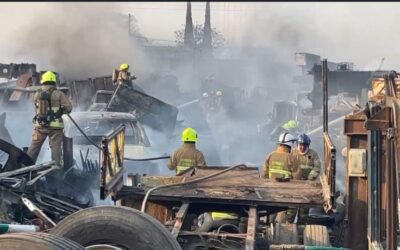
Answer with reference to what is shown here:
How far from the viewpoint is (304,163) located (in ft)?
26.5

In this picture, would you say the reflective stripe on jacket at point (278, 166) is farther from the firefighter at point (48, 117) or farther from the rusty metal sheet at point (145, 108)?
the rusty metal sheet at point (145, 108)

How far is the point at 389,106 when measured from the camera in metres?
4.41

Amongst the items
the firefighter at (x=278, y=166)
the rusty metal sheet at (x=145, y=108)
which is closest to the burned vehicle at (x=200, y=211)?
the firefighter at (x=278, y=166)

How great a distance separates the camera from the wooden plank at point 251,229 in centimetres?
504

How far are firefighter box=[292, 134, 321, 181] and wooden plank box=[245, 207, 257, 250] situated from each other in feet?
5.93

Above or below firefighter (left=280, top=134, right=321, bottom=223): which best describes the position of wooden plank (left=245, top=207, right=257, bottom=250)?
below

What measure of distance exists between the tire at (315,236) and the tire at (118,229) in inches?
61.6

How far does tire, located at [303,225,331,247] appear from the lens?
579 centimetres

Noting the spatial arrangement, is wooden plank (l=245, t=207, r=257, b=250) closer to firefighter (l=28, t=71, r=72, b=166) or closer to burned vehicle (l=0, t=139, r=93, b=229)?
burned vehicle (l=0, t=139, r=93, b=229)

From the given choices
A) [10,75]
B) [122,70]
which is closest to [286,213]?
[122,70]

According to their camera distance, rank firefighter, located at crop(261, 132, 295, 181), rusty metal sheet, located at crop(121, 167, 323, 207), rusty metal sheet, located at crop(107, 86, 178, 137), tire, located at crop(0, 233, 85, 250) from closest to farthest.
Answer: tire, located at crop(0, 233, 85, 250)
rusty metal sheet, located at crop(121, 167, 323, 207)
firefighter, located at crop(261, 132, 295, 181)
rusty metal sheet, located at crop(107, 86, 178, 137)

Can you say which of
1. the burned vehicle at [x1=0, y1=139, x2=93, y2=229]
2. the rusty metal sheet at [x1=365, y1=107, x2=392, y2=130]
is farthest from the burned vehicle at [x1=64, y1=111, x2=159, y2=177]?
the rusty metal sheet at [x1=365, y1=107, x2=392, y2=130]

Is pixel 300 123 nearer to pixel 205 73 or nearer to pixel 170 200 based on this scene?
pixel 170 200

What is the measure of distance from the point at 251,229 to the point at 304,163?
2.71m
